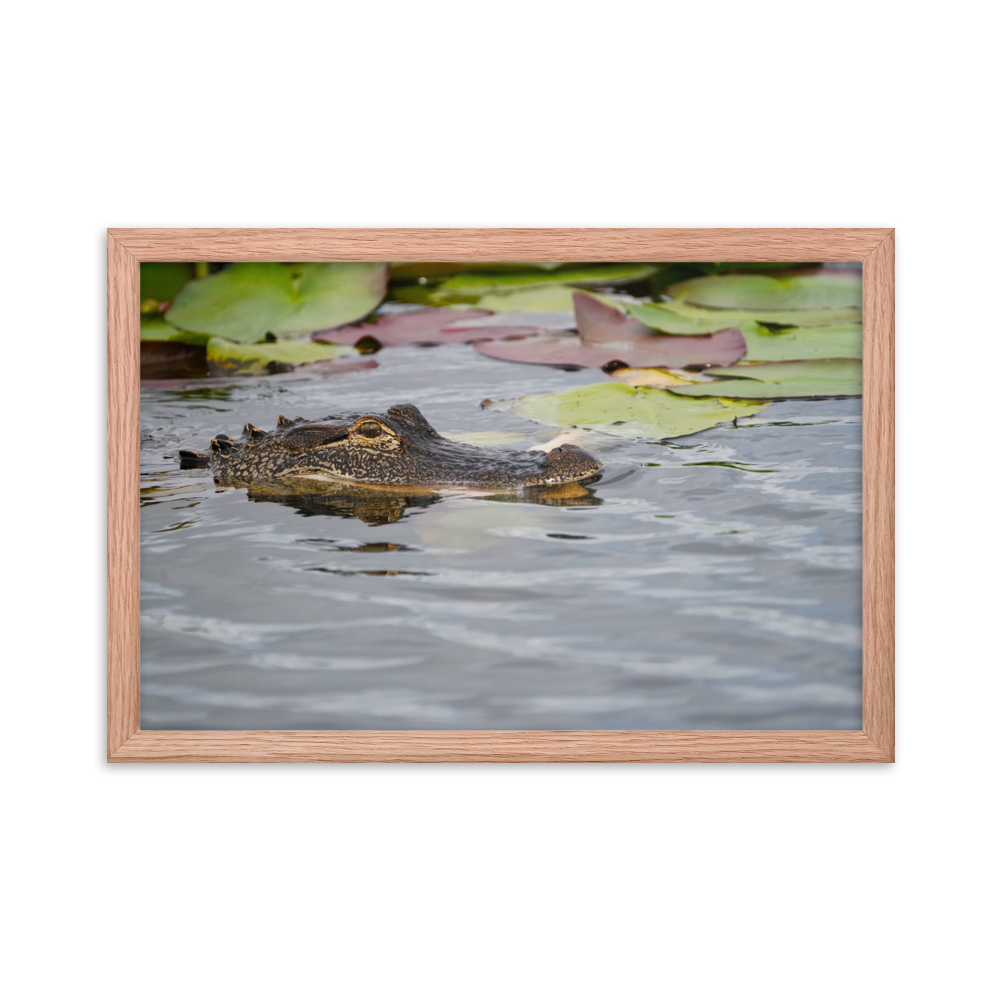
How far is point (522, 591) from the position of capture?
8.73 ft

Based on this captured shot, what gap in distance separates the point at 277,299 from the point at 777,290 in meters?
1.80

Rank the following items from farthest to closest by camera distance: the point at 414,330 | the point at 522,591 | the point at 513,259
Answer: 1. the point at 414,330
2. the point at 513,259
3. the point at 522,591

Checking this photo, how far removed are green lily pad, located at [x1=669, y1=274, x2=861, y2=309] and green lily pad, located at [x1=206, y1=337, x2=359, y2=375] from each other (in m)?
1.27

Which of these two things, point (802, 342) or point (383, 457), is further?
point (383, 457)

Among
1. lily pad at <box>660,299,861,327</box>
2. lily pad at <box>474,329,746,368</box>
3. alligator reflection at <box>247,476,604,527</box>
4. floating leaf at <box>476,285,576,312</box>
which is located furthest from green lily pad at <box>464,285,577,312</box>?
alligator reflection at <box>247,476,604,527</box>

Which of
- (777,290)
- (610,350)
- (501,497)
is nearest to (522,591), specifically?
(501,497)

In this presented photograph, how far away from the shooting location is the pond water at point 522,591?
262cm

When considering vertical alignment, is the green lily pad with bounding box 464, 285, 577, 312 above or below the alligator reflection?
above

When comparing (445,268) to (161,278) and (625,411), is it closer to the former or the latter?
(625,411)

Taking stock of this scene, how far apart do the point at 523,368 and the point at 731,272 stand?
815mm

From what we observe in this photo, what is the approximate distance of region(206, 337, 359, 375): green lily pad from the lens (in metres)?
2.90

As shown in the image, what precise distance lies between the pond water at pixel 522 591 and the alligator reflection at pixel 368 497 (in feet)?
0.07

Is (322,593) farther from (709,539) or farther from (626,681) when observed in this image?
(709,539)

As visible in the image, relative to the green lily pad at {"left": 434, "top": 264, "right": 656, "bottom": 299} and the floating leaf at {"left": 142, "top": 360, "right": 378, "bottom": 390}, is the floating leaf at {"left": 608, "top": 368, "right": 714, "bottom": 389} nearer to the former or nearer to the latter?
the green lily pad at {"left": 434, "top": 264, "right": 656, "bottom": 299}
